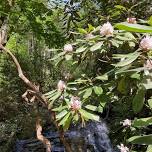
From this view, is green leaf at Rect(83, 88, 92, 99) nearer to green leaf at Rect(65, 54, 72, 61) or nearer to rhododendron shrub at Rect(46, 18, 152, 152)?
rhododendron shrub at Rect(46, 18, 152, 152)

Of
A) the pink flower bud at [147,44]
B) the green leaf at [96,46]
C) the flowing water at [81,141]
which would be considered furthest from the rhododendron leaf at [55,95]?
the flowing water at [81,141]

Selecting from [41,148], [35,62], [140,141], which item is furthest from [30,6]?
[140,141]

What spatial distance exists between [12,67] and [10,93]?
3.01 feet

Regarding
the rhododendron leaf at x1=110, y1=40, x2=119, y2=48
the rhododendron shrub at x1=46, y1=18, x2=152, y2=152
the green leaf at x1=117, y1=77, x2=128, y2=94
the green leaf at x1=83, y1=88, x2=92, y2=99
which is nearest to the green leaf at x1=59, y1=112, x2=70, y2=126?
the rhododendron shrub at x1=46, y1=18, x2=152, y2=152

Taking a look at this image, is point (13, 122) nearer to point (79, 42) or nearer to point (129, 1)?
point (129, 1)

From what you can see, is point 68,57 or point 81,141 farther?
point 81,141

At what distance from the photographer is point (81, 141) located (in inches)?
322

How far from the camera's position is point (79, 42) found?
2566 mm

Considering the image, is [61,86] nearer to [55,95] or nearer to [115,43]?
[55,95]

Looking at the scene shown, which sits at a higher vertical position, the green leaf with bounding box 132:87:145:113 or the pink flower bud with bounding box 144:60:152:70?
the pink flower bud with bounding box 144:60:152:70

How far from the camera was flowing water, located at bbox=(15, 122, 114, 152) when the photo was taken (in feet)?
27.0

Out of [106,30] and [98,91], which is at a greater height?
[106,30]

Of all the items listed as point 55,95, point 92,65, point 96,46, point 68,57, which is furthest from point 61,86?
point 92,65

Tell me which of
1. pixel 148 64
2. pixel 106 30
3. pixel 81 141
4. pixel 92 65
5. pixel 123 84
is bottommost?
pixel 81 141
